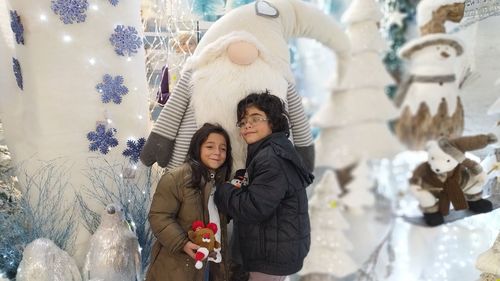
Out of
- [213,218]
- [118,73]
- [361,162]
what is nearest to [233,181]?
[213,218]

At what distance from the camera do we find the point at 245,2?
1.91 metres

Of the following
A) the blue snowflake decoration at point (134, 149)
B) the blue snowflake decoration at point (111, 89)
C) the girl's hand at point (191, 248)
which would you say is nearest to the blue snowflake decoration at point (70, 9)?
the blue snowflake decoration at point (111, 89)

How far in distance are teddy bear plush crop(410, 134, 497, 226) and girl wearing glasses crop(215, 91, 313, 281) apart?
0.53 metres

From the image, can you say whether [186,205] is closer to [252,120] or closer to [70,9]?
[252,120]

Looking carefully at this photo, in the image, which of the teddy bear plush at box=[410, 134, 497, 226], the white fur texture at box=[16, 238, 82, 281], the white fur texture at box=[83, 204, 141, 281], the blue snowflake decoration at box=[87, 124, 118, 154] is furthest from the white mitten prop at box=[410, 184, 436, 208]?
the white fur texture at box=[16, 238, 82, 281]

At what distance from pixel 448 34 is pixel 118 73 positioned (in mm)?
1379

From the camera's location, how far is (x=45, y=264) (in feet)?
5.14

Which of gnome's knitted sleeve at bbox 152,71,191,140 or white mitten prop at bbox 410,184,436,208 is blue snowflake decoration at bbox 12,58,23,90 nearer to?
gnome's knitted sleeve at bbox 152,71,191,140

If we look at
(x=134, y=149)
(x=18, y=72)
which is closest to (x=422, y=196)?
(x=134, y=149)

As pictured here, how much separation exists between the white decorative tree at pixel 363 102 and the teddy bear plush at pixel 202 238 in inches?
25.1

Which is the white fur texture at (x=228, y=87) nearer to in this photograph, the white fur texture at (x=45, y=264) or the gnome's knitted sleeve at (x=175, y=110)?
the gnome's knitted sleeve at (x=175, y=110)

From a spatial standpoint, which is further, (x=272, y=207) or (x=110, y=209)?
(x=110, y=209)

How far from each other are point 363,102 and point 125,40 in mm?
1047

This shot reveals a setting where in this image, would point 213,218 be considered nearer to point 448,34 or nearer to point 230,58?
point 230,58
